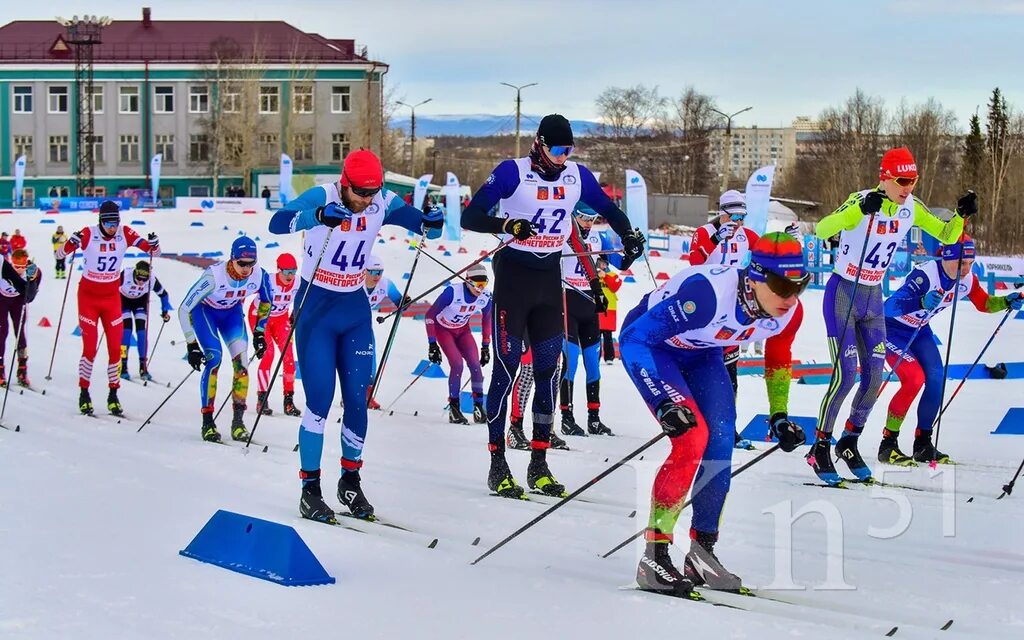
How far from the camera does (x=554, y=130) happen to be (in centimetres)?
696

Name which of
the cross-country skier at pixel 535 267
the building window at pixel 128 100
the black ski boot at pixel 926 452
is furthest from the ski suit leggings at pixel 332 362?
the building window at pixel 128 100

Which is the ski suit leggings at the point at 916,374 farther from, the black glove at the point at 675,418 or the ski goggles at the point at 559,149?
the black glove at the point at 675,418

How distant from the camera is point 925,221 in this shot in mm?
8242

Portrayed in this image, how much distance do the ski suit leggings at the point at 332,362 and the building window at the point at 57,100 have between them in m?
65.9

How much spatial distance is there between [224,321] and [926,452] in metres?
5.45

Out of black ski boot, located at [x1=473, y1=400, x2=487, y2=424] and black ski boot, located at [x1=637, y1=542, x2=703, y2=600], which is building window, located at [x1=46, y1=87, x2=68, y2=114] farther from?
black ski boot, located at [x1=637, y1=542, x2=703, y2=600]

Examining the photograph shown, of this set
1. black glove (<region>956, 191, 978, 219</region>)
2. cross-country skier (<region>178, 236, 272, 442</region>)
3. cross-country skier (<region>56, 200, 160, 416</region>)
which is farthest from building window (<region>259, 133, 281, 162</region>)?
black glove (<region>956, 191, 978, 219</region>)

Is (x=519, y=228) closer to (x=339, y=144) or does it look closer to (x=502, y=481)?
(x=502, y=481)

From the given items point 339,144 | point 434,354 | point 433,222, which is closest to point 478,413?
point 434,354

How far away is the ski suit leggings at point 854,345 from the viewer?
7.75 meters

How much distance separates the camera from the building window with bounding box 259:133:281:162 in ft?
221

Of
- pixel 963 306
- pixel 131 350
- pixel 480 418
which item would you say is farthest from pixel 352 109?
pixel 480 418

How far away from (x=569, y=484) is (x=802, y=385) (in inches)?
232

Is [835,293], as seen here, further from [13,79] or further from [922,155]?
[13,79]
